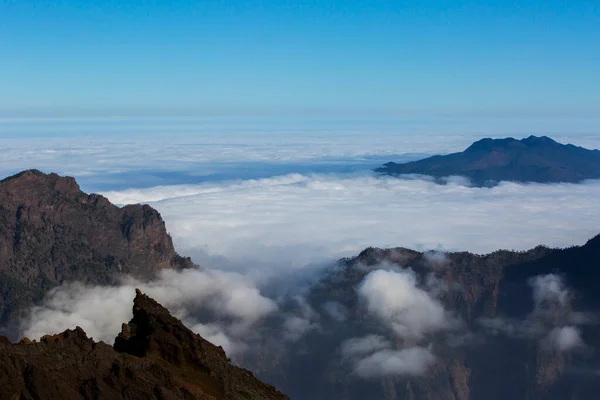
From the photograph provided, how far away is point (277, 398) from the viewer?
57094 millimetres

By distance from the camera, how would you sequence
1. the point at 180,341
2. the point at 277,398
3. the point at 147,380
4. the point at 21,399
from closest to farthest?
the point at 21,399 < the point at 147,380 < the point at 180,341 < the point at 277,398

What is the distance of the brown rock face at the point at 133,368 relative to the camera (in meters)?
36.4

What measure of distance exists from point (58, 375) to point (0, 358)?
303cm

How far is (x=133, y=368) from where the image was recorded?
138 ft

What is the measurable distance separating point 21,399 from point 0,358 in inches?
116

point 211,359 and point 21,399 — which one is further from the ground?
point 21,399

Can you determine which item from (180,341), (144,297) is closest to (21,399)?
(180,341)

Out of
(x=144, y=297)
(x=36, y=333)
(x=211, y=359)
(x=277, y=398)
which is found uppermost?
(x=144, y=297)

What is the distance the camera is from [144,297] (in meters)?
57.3

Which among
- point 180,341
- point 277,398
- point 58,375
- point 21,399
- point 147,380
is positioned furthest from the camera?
point 277,398

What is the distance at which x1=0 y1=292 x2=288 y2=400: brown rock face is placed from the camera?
3644cm

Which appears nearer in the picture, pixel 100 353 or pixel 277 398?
pixel 100 353

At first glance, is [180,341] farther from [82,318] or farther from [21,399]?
[82,318]

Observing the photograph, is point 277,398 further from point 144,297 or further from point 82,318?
point 82,318
